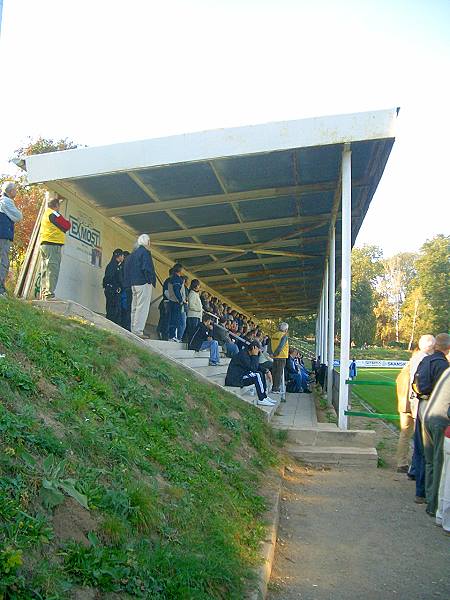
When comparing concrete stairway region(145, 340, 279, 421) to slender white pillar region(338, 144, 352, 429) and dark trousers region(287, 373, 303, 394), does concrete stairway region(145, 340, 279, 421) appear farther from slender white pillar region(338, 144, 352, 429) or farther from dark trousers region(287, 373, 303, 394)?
dark trousers region(287, 373, 303, 394)

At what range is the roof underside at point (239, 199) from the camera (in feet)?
33.4

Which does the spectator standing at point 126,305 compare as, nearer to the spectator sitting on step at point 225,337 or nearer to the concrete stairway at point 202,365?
the concrete stairway at point 202,365

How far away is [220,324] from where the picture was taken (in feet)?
54.1

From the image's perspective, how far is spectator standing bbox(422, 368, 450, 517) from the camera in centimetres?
596

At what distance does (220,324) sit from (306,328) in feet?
133

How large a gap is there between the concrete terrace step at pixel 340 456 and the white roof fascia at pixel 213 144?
4928mm

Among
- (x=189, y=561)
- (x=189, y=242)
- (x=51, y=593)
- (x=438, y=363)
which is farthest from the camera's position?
(x=189, y=242)

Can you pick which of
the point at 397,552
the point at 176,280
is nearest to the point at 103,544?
the point at 397,552

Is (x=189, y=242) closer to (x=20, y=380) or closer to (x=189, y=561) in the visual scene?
(x=20, y=380)

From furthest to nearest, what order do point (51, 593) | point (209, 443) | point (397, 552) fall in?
1. point (209, 443)
2. point (397, 552)
3. point (51, 593)

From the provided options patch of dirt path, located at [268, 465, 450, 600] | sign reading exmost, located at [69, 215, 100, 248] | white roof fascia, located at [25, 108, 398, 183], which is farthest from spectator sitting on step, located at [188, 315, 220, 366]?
patch of dirt path, located at [268, 465, 450, 600]

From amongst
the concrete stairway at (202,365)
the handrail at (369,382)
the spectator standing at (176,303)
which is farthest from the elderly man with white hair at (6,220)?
the handrail at (369,382)

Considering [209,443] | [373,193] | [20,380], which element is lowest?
[209,443]

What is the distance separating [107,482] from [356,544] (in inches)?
108
